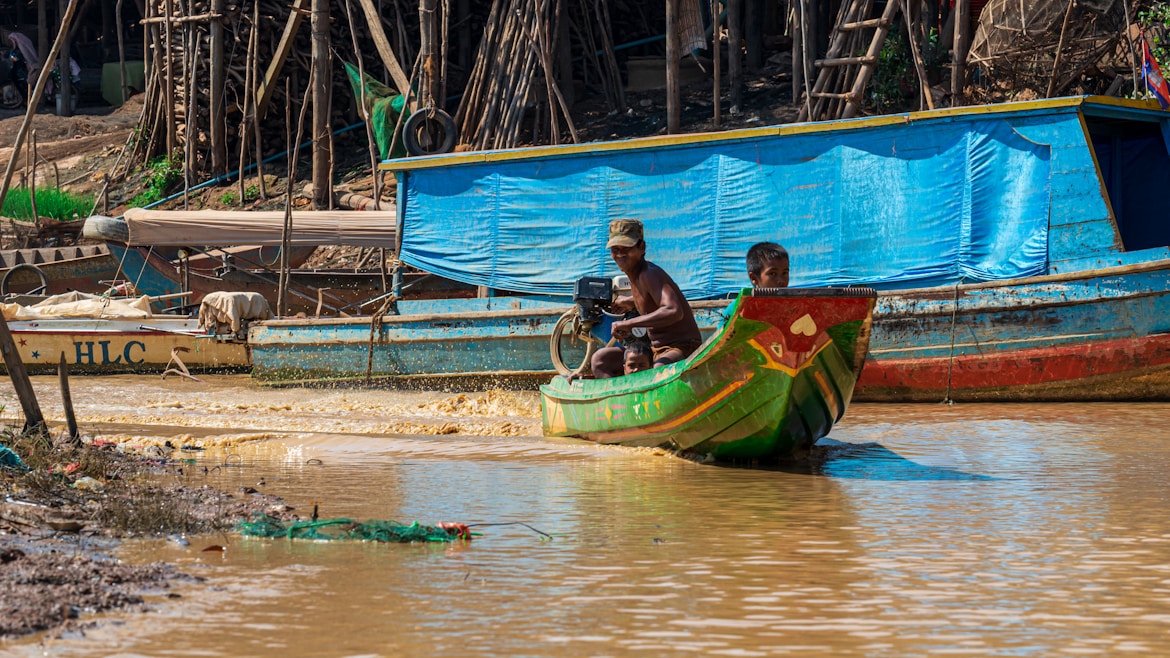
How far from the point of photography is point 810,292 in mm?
7020

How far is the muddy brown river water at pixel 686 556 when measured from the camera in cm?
410

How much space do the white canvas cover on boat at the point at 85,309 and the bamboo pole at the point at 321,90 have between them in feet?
9.76

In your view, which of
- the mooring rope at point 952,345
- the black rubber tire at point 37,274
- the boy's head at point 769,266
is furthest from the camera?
the black rubber tire at point 37,274

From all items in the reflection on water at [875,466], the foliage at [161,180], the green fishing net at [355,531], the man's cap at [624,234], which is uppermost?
the foliage at [161,180]

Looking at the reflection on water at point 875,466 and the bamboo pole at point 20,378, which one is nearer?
the bamboo pole at point 20,378

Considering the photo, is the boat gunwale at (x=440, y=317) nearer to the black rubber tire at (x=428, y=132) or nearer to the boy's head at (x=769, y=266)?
the black rubber tire at (x=428, y=132)

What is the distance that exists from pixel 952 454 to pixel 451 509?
332 cm

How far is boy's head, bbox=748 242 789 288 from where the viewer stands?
24.8 ft

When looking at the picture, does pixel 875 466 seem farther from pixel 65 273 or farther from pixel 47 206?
pixel 47 206

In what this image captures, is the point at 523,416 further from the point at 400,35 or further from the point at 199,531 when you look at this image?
the point at 400,35

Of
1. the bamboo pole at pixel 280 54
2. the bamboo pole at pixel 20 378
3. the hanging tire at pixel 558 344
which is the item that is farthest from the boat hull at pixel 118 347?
the bamboo pole at pixel 20 378

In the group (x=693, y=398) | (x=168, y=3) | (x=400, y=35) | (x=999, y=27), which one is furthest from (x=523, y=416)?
(x=168, y=3)

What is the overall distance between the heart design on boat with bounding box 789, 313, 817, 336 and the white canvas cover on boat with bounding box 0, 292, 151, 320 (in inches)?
361

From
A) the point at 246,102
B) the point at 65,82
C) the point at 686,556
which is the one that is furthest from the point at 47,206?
the point at 686,556
